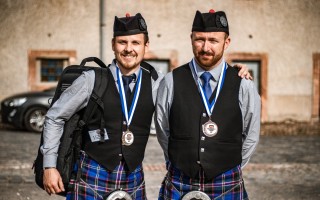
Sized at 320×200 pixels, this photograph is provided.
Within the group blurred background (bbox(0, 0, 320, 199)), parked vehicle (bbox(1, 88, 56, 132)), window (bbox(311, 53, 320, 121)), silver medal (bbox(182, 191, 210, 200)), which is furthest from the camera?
window (bbox(311, 53, 320, 121))

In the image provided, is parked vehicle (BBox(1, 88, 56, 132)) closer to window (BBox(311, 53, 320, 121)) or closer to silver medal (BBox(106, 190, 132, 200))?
window (BBox(311, 53, 320, 121))

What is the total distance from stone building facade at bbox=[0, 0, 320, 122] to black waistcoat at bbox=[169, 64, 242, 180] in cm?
1234

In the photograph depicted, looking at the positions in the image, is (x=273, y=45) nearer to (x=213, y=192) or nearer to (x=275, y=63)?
(x=275, y=63)

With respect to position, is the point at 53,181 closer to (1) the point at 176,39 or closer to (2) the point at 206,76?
(2) the point at 206,76

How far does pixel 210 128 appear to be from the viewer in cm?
337

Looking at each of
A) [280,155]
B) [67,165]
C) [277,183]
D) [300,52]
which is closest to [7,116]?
[280,155]

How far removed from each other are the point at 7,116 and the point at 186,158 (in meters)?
10.9

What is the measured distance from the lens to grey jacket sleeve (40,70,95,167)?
135 inches

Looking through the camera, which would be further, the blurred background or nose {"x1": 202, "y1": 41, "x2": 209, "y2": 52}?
the blurred background

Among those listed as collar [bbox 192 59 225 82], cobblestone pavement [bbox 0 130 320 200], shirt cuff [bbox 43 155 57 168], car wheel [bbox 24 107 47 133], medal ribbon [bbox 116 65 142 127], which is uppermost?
collar [bbox 192 59 225 82]

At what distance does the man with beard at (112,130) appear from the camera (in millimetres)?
3452

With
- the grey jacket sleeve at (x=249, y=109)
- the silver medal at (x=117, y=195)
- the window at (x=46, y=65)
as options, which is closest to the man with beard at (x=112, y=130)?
the silver medal at (x=117, y=195)

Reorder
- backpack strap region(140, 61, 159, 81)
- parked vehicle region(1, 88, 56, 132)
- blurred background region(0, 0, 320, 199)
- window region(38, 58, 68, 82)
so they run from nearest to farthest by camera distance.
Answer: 1. backpack strap region(140, 61, 159, 81)
2. parked vehicle region(1, 88, 56, 132)
3. blurred background region(0, 0, 320, 199)
4. window region(38, 58, 68, 82)

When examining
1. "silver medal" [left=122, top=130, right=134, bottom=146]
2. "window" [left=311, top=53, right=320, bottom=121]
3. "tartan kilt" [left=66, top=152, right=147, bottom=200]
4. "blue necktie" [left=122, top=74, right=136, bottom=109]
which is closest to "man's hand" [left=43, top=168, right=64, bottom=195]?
"tartan kilt" [left=66, top=152, right=147, bottom=200]
